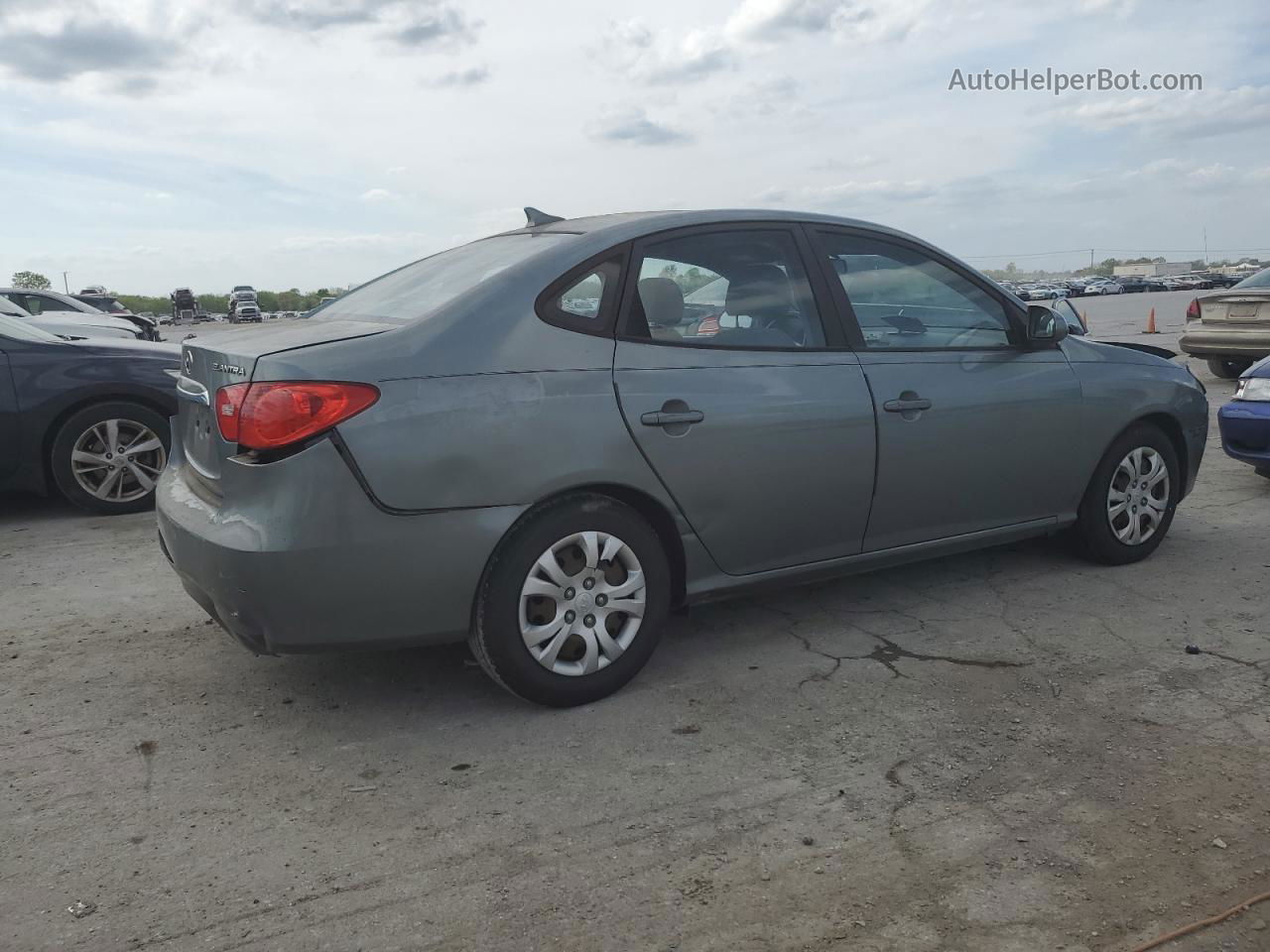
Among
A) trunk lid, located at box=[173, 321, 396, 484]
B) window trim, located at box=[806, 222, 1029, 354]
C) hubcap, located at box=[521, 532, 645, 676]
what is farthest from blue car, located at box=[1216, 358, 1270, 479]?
Result: trunk lid, located at box=[173, 321, 396, 484]

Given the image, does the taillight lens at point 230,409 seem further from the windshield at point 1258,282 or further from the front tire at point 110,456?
the windshield at point 1258,282

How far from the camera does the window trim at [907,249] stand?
14.1 feet

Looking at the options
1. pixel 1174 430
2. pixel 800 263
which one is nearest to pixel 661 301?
pixel 800 263

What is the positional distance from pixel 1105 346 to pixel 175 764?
14.1 feet

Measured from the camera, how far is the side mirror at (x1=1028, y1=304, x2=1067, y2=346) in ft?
15.7

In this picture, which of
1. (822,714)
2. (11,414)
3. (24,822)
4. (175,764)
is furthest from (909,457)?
(11,414)

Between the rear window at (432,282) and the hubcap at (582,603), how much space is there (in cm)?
89

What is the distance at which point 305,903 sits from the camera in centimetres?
259

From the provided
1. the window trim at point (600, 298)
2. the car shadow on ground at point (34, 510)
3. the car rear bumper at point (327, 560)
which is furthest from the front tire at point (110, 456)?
the window trim at point (600, 298)

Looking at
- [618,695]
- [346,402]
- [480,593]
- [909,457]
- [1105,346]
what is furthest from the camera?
[1105,346]

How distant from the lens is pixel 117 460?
6859 mm

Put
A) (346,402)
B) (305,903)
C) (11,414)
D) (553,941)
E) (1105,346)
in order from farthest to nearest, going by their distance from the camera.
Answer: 1. (11,414)
2. (1105,346)
3. (346,402)
4. (305,903)
5. (553,941)

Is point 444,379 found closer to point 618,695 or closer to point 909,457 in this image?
point 618,695

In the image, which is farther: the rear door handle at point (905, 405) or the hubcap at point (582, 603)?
the rear door handle at point (905, 405)
